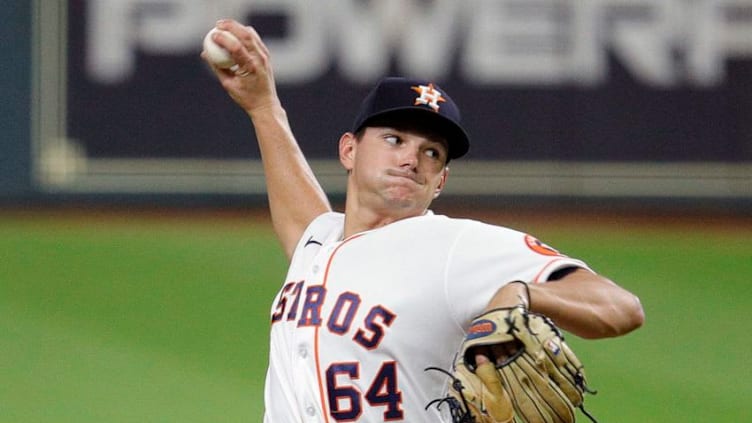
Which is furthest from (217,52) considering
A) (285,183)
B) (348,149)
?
(348,149)

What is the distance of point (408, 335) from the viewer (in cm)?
341

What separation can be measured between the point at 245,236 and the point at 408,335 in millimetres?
7452

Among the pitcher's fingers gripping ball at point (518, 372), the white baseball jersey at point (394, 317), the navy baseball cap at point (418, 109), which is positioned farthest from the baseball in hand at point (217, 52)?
the pitcher's fingers gripping ball at point (518, 372)

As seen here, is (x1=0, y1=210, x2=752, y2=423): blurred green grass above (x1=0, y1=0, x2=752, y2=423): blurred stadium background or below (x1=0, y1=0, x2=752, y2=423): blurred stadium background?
below

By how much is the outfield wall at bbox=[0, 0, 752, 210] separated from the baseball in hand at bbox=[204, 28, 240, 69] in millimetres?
Result: 6971

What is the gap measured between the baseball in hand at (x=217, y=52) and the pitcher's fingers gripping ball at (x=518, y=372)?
64.4 inches

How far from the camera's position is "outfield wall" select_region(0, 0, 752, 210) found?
11242 millimetres

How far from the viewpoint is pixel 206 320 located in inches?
346

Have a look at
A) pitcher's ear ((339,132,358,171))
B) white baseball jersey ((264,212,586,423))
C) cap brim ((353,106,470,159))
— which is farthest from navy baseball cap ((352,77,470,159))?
white baseball jersey ((264,212,586,423))

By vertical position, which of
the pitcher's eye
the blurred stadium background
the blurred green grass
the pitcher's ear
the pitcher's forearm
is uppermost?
the pitcher's eye

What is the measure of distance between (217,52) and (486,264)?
4.42 ft

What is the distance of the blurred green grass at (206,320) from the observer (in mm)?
7396

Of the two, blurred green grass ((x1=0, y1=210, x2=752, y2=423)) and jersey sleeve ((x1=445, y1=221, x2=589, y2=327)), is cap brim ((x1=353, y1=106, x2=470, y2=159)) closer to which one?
jersey sleeve ((x1=445, y1=221, x2=589, y2=327))

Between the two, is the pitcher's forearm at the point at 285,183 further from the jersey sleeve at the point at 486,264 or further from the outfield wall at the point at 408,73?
the outfield wall at the point at 408,73
